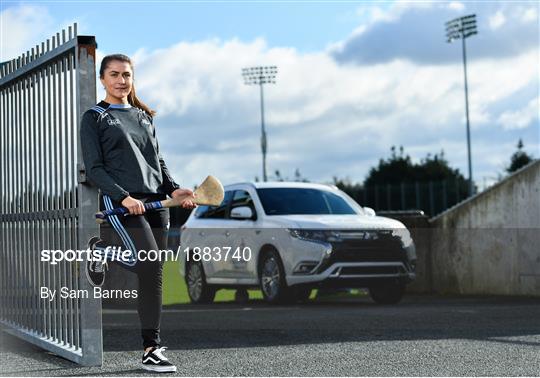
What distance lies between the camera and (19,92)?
1027cm

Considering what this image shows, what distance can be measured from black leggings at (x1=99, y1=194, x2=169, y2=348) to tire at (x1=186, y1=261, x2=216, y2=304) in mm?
10033

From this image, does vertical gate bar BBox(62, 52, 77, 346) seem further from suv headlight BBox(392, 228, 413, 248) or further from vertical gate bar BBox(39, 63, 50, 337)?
suv headlight BBox(392, 228, 413, 248)

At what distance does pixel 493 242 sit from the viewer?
19.0 meters

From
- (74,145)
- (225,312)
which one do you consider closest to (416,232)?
(225,312)

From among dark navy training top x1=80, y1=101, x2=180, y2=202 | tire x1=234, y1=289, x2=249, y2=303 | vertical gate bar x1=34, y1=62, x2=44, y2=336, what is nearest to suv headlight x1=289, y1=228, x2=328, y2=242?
tire x1=234, y1=289, x2=249, y2=303

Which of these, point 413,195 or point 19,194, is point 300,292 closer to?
point 19,194

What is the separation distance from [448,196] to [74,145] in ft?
173

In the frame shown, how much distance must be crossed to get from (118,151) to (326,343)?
310cm

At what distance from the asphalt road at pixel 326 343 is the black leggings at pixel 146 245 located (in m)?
0.39

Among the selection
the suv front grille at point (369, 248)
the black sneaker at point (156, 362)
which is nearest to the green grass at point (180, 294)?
the suv front grille at point (369, 248)

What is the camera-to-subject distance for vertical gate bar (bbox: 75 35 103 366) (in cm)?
834

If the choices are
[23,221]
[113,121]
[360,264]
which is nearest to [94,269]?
[113,121]

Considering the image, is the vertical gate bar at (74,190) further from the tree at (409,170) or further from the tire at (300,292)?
the tree at (409,170)

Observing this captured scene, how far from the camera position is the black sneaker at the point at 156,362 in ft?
25.8
